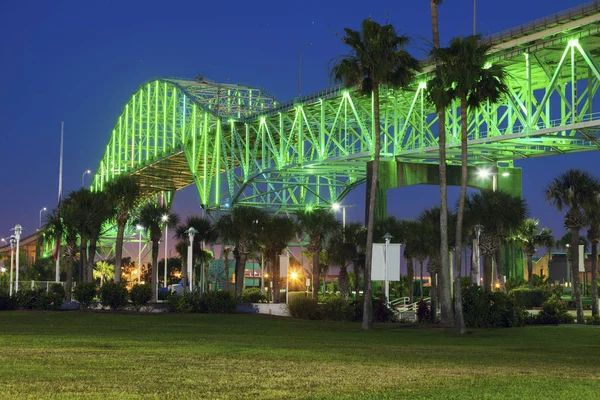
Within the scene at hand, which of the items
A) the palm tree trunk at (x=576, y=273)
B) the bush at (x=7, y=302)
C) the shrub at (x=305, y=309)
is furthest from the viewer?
the bush at (x=7, y=302)

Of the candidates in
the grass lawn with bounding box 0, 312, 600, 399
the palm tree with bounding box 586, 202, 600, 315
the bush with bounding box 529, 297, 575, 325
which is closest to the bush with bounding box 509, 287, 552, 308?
the palm tree with bounding box 586, 202, 600, 315

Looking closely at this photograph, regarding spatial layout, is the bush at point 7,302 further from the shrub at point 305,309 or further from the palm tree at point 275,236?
the palm tree at point 275,236

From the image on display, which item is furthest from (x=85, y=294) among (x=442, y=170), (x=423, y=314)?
(x=442, y=170)

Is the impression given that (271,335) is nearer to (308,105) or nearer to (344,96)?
(344,96)

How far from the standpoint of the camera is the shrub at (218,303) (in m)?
56.0

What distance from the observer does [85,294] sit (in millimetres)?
57875

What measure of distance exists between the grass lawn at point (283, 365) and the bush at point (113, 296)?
21274 millimetres

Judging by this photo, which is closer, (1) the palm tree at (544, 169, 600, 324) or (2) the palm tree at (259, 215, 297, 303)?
(1) the palm tree at (544, 169, 600, 324)

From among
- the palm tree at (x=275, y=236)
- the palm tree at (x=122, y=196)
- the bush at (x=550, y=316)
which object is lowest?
the bush at (x=550, y=316)

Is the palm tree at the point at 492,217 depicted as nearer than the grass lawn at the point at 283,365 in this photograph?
A: No

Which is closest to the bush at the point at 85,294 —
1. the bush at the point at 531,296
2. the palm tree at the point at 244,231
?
the palm tree at the point at 244,231

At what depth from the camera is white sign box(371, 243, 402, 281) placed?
44.5 m

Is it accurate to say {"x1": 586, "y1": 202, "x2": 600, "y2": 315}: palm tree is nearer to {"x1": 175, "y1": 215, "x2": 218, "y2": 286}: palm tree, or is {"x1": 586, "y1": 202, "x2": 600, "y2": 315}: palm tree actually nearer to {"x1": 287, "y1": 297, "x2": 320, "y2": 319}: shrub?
{"x1": 287, "y1": 297, "x2": 320, "y2": 319}: shrub

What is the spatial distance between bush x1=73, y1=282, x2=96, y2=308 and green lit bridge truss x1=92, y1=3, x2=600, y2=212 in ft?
75.1
